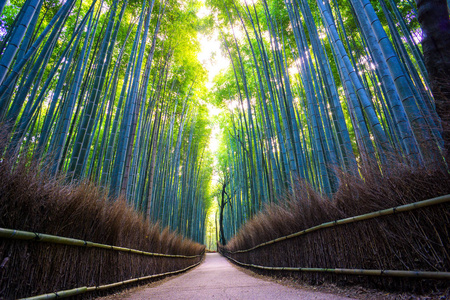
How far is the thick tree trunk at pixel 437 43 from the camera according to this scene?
1197 mm

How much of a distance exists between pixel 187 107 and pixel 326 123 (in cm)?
559

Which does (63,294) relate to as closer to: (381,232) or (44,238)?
(44,238)

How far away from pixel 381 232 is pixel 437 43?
3.71ft

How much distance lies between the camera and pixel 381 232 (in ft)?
4.76

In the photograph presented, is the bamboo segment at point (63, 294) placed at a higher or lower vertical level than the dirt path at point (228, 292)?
higher

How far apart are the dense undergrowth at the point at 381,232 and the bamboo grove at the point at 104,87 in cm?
216

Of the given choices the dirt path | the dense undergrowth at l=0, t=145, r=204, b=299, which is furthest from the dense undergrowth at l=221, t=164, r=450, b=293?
the dense undergrowth at l=0, t=145, r=204, b=299

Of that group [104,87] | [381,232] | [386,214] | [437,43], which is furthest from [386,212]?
[104,87]

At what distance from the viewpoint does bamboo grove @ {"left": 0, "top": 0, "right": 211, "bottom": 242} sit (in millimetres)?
2203

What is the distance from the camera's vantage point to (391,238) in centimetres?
139

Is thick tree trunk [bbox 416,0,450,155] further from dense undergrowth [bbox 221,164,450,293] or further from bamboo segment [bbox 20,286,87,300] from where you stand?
bamboo segment [bbox 20,286,87,300]

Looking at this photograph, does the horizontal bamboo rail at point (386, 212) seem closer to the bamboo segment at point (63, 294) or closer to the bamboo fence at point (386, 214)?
the bamboo fence at point (386, 214)

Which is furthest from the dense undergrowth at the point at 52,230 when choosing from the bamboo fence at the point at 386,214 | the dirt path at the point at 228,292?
the bamboo fence at the point at 386,214

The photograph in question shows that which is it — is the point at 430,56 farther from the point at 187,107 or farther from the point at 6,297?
the point at 187,107
